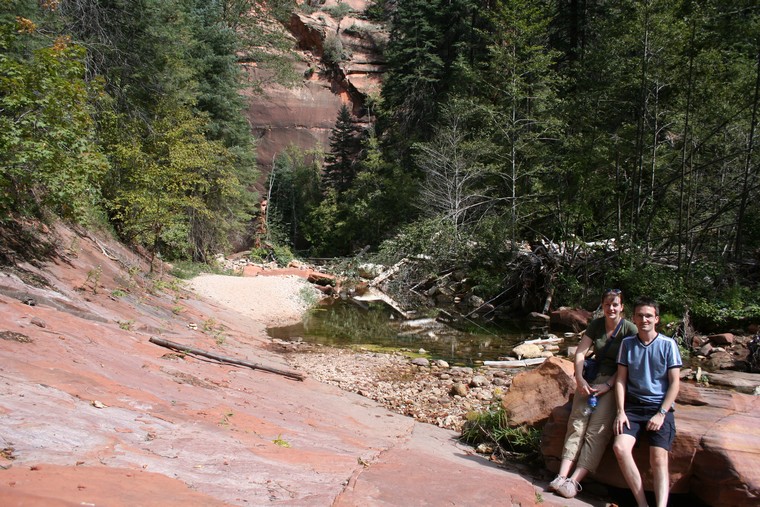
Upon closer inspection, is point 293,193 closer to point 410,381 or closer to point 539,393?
point 410,381

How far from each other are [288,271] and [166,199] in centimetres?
1268

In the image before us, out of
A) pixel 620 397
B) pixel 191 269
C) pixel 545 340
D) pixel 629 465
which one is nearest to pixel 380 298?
pixel 191 269

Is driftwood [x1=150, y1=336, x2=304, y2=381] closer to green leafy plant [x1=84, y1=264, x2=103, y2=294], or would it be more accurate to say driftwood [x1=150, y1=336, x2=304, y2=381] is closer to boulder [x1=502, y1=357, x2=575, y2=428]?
green leafy plant [x1=84, y1=264, x2=103, y2=294]

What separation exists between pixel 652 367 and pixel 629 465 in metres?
0.78

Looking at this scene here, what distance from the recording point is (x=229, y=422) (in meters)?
4.56

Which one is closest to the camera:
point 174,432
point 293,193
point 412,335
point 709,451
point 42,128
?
point 174,432

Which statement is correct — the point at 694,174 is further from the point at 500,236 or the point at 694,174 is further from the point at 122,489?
the point at 122,489

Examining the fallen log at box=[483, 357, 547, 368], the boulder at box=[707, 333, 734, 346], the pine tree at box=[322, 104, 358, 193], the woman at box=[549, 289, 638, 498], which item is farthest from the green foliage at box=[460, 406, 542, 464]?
the pine tree at box=[322, 104, 358, 193]

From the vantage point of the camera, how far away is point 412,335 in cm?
1427

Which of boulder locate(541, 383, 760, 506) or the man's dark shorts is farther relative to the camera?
the man's dark shorts

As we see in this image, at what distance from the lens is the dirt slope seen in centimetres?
270

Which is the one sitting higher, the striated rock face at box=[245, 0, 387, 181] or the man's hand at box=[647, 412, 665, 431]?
the striated rock face at box=[245, 0, 387, 181]

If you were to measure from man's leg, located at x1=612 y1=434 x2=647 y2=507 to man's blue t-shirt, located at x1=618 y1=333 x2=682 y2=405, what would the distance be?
14.1 inches

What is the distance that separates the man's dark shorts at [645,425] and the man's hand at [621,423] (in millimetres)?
23
